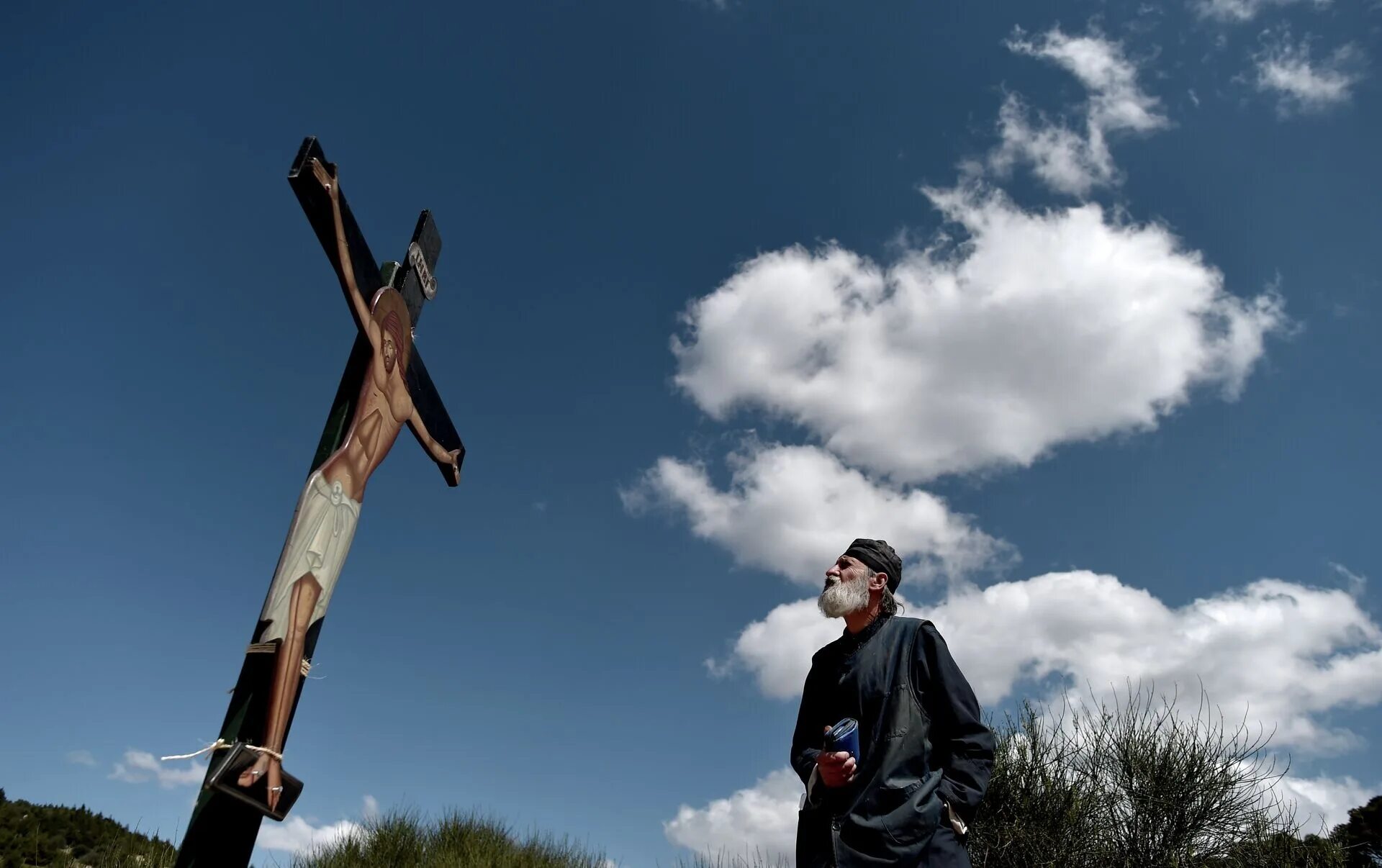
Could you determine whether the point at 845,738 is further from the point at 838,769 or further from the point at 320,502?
the point at 320,502

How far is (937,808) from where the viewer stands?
2.90m

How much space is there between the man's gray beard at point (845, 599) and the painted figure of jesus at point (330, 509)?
207 centimetres

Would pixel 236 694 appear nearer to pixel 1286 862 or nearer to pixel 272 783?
pixel 272 783

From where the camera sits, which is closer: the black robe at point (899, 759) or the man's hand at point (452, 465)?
the black robe at point (899, 759)

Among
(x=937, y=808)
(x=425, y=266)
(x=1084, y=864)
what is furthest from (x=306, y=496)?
(x=1084, y=864)

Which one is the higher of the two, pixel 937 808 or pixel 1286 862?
pixel 1286 862

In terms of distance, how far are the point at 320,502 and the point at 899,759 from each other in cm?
249

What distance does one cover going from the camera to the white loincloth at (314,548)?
132 inches

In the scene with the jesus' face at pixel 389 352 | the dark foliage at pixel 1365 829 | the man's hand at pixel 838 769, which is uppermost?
the dark foliage at pixel 1365 829

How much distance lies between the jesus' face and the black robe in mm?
2591

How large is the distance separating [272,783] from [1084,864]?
12.0 meters

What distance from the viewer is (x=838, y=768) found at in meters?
3.02

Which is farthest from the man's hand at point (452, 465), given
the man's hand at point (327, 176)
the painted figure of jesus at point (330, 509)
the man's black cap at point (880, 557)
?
the man's black cap at point (880, 557)

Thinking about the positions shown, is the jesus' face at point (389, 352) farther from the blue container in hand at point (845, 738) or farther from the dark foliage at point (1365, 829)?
the dark foliage at point (1365, 829)
